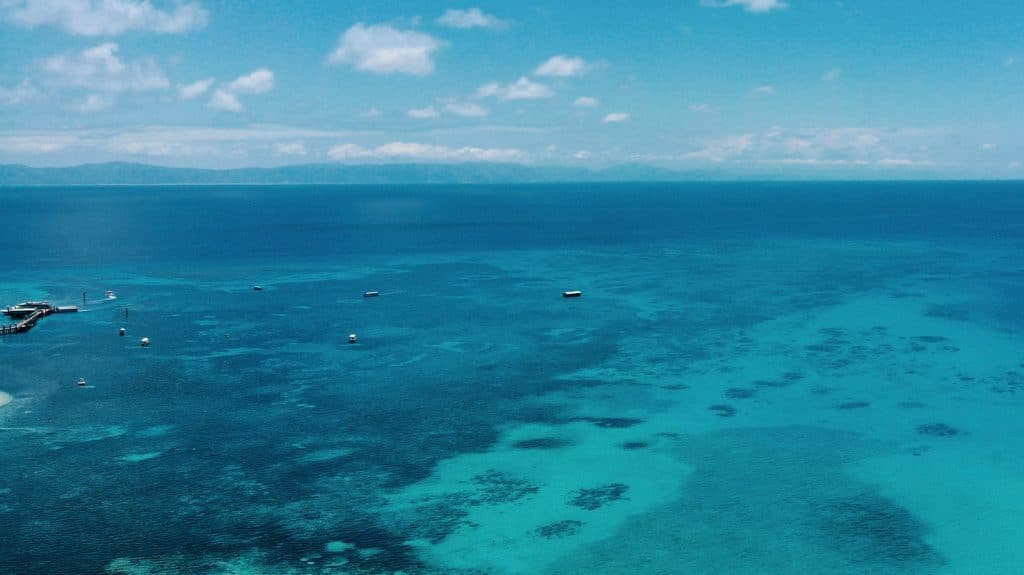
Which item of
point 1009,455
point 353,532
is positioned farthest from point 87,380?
point 1009,455

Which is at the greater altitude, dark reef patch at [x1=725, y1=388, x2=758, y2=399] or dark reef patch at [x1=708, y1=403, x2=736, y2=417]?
dark reef patch at [x1=725, y1=388, x2=758, y2=399]

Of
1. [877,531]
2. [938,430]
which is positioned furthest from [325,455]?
[938,430]

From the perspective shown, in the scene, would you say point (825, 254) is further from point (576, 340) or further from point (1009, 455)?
point (1009, 455)

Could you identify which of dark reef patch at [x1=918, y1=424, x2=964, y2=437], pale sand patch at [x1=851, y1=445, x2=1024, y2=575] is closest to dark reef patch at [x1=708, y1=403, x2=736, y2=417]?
pale sand patch at [x1=851, y1=445, x2=1024, y2=575]

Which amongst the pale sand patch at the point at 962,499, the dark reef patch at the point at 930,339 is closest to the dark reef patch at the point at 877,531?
the pale sand patch at the point at 962,499

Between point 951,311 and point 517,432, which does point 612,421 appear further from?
point 951,311

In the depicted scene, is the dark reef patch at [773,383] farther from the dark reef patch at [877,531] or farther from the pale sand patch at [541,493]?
the dark reef patch at [877,531]

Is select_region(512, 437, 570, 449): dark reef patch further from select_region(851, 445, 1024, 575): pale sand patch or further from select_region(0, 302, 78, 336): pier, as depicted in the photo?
select_region(0, 302, 78, 336): pier
